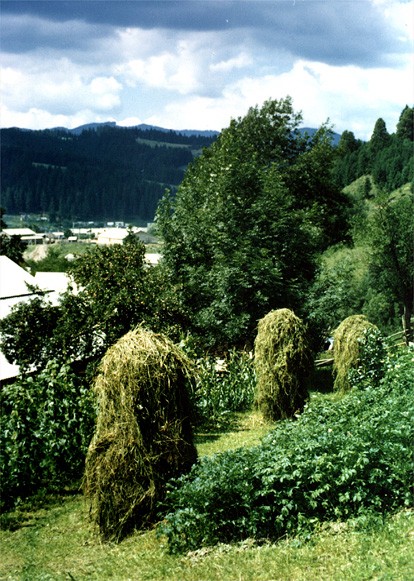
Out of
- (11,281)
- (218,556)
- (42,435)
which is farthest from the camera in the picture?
(11,281)

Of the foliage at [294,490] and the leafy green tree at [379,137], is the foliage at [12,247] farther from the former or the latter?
the leafy green tree at [379,137]

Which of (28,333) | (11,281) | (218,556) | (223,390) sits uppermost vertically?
(11,281)

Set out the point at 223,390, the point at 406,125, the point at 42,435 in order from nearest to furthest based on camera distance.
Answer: the point at 42,435 → the point at 223,390 → the point at 406,125

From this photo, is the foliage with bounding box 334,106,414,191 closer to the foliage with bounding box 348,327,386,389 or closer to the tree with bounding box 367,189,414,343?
the tree with bounding box 367,189,414,343

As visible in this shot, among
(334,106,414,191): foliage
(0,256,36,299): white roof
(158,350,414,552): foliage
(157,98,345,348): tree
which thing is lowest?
(158,350,414,552): foliage

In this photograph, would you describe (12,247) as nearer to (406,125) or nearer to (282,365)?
(282,365)

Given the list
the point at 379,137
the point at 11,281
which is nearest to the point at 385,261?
the point at 11,281

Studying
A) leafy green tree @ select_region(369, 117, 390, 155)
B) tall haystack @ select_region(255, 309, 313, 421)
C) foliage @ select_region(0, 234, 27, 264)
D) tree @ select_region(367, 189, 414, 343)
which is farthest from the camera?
leafy green tree @ select_region(369, 117, 390, 155)

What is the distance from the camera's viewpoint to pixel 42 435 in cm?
893

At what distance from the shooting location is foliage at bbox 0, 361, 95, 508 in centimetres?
880

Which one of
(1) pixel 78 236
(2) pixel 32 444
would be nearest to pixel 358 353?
(2) pixel 32 444

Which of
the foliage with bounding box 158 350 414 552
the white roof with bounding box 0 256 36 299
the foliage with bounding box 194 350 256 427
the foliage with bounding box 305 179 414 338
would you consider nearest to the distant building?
the white roof with bounding box 0 256 36 299

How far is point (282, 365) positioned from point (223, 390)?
2.88 m

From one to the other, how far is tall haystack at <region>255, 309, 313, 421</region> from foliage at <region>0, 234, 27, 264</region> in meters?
35.7
